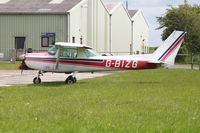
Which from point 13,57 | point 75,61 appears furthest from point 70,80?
point 13,57

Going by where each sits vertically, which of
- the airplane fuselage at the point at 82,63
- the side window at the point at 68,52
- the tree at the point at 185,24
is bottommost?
the airplane fuselage at the point at 82,63

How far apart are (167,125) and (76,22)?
155ft

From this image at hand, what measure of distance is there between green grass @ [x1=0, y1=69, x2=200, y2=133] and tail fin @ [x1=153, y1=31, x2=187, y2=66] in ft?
23.8

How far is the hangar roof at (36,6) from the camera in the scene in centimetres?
5603

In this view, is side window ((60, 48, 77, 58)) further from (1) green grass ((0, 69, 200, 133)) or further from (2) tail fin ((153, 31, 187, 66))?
(1) green grass ((0, 69, 200, 133))

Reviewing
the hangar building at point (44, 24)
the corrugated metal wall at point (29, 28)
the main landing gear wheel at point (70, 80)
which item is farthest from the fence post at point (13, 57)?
the main landing gear wheel at point (70, 80)

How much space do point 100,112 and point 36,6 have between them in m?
45.7

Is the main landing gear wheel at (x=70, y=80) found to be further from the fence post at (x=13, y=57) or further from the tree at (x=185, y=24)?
the tree at (x=185, y=24)

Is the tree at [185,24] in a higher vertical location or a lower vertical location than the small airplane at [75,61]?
higher

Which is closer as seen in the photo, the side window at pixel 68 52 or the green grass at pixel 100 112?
the green grass at pixel 100 112

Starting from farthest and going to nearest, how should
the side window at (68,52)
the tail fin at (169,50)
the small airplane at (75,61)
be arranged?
the tail fin at (169,50) < the side window at (68,52) < the small airplane at (75,61)

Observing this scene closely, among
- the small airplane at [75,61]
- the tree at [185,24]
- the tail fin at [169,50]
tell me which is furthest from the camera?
the tree at [185,24]

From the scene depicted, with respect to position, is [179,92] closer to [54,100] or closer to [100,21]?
[54,100]

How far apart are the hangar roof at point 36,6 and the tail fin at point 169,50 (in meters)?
29.2
